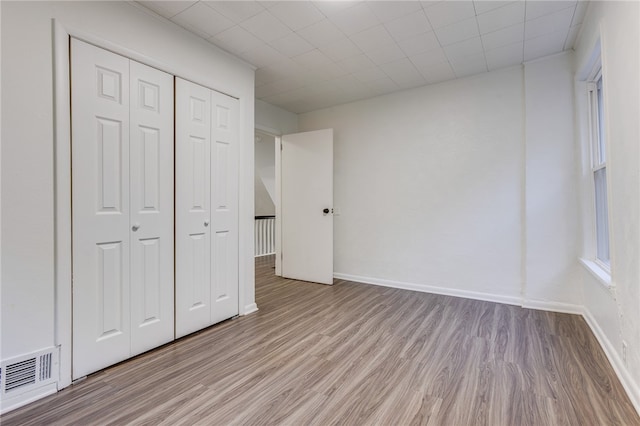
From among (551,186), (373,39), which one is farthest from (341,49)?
(551,186)

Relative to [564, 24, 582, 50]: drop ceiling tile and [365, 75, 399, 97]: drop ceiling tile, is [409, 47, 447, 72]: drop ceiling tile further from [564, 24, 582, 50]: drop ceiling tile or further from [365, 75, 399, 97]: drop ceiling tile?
[564, 24, 582, 50]: drop ceiling tile

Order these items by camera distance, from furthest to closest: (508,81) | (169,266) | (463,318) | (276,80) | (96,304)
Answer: (276,80) → (508,81) → (463,318) → (169,266) → (96,304)

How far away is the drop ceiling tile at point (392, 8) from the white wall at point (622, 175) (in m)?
1.18

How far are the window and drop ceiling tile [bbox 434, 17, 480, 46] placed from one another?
1.07 m

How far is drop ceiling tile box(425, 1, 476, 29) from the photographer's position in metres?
2.17

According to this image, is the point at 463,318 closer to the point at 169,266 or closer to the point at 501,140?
the point at 501,140

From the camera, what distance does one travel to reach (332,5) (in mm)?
2170

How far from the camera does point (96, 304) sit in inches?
74.2

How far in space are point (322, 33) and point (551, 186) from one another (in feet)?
8.65

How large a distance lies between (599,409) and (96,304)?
292 cm

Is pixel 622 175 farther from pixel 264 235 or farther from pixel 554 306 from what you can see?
pixel 264 235

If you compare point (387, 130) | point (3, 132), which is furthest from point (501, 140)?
point (3, 132)

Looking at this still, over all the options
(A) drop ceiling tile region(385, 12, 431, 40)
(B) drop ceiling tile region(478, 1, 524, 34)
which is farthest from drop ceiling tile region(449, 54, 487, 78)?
(A) drop ceiling tile region(385, 12, 431, 40)

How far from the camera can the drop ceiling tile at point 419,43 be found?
2.58 meters
